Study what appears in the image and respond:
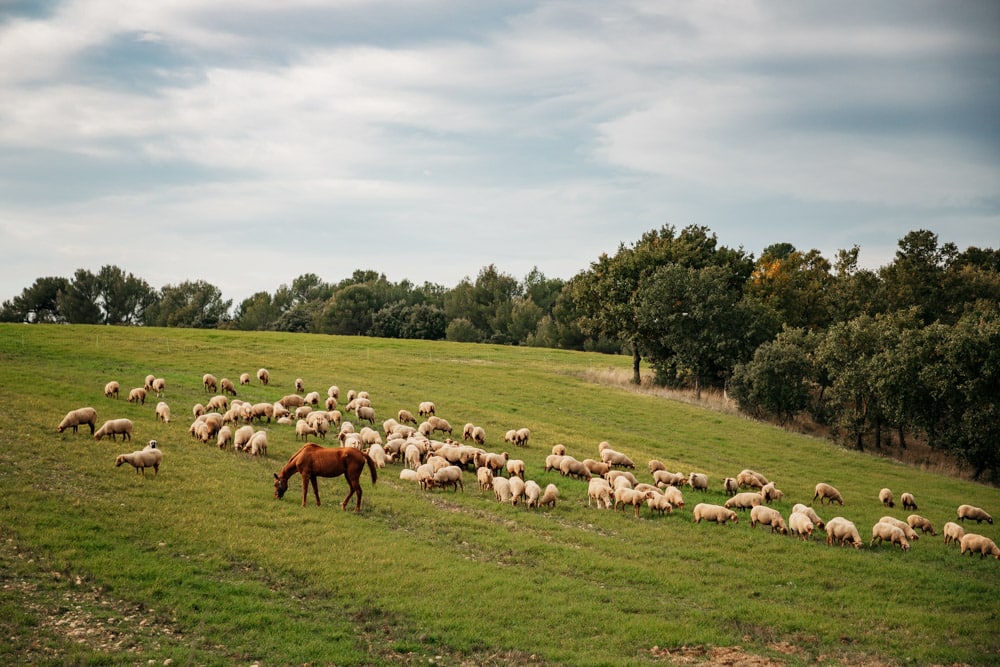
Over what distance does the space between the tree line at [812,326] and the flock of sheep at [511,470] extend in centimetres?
1712

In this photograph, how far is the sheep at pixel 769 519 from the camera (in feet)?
75.9

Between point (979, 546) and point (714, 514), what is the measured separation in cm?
822

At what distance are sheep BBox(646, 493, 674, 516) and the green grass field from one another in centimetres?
54

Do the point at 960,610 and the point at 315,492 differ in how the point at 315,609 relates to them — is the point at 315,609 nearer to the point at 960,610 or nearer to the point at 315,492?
the point at 315,492

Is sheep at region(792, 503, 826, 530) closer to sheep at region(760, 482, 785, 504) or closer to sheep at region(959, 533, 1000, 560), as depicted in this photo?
sheep at region(760, 482, 785, 504)

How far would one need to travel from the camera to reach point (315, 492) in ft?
69.7

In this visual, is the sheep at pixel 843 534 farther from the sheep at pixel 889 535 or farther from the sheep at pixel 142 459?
the sheep at pixel 142 459

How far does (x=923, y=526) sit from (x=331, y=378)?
35946 mm

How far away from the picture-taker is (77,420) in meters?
25.9

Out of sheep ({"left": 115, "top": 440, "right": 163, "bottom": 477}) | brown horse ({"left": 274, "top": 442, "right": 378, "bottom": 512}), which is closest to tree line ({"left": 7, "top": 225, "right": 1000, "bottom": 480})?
brown horse ({"left": 274, "top": 442, "right": 378, "bottom": 512})

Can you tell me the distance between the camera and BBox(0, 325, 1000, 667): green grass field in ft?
44.9

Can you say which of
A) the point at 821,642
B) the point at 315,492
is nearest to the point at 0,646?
the point at 315,492

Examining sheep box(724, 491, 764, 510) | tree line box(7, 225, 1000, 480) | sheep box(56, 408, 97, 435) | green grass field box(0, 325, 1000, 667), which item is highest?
tree line box(7, 225, 1000, 480)

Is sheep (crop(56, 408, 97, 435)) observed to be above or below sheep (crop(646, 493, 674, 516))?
above
